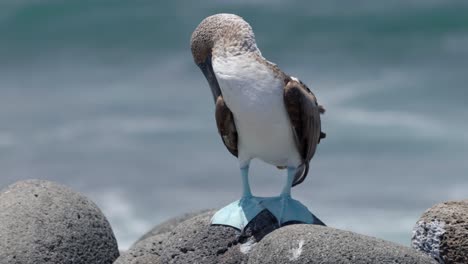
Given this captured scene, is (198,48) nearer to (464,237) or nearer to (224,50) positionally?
(224,50)

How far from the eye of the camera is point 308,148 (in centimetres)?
747

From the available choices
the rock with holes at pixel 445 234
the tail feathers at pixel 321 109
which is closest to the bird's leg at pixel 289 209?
the tail feathers at pixel 321 109

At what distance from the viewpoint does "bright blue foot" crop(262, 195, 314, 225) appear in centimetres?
741

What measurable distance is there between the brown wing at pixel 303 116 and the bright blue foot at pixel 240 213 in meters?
0.48

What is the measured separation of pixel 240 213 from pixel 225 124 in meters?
0.72

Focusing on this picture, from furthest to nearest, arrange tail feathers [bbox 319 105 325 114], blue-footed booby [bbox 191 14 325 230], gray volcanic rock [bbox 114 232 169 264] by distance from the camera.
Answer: gray volcanic rock [bbox 114 232 169 264], tail feathers [bbox 319 105 325 114], blue-footed booby [bbox 191 14 325 230]

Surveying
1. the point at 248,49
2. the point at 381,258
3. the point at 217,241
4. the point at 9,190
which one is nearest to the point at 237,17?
the point at 248,49

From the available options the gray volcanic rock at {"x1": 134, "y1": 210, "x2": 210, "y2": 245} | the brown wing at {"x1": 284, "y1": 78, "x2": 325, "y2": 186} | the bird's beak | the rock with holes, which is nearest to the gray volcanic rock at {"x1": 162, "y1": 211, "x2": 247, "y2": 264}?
the brown wing at {"x1": 284, "y1": 78, "x2": 325, "y2": 186}

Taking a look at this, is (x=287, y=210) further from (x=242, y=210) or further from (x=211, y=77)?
(x=211, y=77)

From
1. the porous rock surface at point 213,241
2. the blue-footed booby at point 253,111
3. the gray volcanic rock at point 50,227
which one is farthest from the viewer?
the gray volcanic rock at point 50,227

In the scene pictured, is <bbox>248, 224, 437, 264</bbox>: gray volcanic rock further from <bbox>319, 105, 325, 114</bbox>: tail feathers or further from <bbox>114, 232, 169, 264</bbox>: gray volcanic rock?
<bbox>114, 232, 169, 264</bbox>: gray volcanic rock

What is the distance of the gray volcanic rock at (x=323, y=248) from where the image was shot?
654 centimetres

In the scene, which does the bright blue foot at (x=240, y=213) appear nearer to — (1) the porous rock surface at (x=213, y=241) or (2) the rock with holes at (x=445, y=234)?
(1) the porous rock surface at (x=213, y=241)

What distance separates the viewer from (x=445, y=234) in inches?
303
